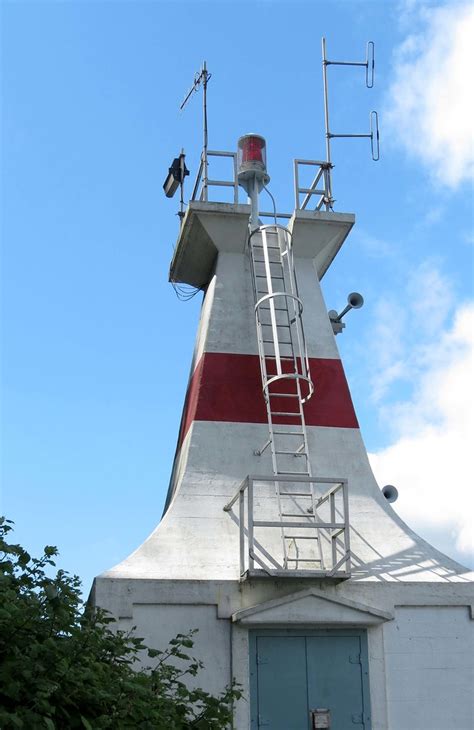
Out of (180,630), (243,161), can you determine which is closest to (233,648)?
(180,630)

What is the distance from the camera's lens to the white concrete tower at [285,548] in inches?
438

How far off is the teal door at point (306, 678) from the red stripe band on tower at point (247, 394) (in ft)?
10.8

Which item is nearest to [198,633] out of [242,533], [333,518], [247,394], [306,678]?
[242,533]

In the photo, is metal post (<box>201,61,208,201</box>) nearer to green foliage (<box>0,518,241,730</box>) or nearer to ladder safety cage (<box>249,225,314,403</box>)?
ladder safety cage (<box>249,225,314,403</box>)

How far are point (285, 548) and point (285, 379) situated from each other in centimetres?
279

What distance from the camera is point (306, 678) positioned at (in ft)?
36.7

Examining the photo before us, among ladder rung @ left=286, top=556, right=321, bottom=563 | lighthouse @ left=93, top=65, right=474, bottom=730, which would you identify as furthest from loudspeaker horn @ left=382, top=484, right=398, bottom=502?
ladder rung @ left=286, top=556, right=321, bottom=563

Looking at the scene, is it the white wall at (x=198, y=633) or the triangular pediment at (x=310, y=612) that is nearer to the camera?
the white wall at (x=198, y=633)

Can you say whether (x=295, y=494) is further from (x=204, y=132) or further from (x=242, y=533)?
(x=204, y=132)

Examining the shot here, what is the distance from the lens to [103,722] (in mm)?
6715

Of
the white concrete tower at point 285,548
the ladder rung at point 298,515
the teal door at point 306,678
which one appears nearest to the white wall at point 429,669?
the white concrete tower at point 285,548

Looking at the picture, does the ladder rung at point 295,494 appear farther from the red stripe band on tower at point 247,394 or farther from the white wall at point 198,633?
the white wall at point 198,633

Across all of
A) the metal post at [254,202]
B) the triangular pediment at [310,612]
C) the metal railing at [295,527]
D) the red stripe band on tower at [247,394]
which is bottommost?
the triangular pediment at [310,612]

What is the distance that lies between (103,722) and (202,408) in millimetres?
7026
